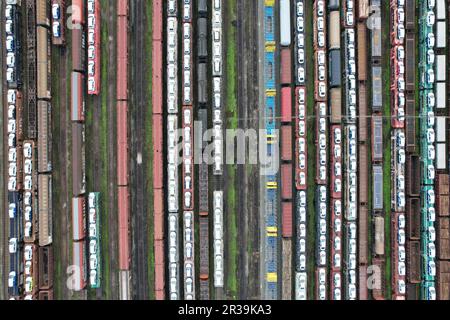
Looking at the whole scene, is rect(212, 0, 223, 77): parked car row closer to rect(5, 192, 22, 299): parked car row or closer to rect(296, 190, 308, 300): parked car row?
rect(296, 190, 308, 300): parked car row

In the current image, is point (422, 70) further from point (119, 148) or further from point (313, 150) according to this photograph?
point (119, 148)

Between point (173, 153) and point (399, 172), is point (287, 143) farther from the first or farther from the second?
point (399, 172)

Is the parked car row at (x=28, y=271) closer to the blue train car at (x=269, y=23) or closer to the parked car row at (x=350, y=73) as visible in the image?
the blue train car at (x=269, y=23)

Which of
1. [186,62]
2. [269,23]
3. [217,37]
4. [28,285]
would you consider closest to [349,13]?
[269,23]

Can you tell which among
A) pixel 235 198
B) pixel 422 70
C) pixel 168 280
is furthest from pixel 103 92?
pixel 422 70

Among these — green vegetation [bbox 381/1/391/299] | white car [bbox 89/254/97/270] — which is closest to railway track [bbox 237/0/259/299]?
green vegetation [bbox 381/1/391/299]

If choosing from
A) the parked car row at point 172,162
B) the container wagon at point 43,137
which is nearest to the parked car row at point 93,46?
the container wagon at point 43,137
